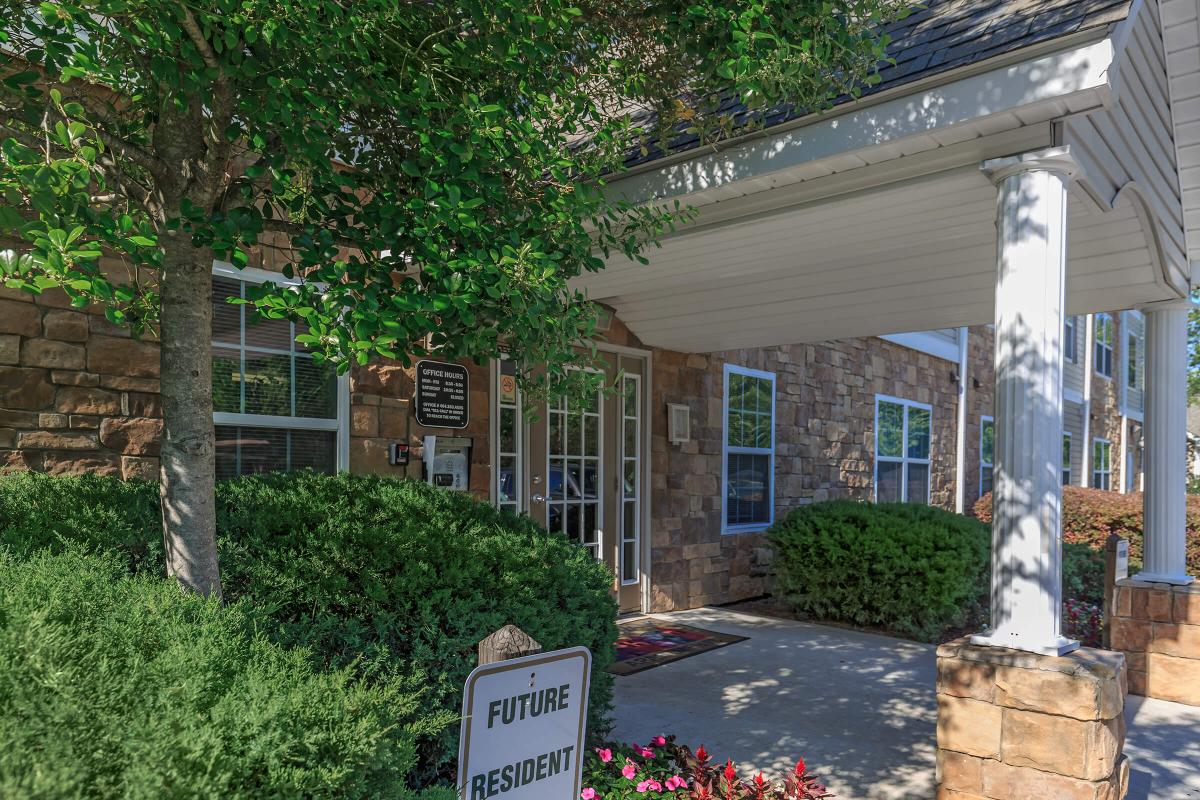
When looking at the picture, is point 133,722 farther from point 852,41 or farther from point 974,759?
point 852,41

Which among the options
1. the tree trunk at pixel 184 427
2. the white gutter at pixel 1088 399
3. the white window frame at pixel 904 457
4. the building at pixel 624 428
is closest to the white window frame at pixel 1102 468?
the white gutter at pixel 1088 399

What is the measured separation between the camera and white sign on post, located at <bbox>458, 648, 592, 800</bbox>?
181 centimetres

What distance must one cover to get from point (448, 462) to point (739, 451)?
3.71m

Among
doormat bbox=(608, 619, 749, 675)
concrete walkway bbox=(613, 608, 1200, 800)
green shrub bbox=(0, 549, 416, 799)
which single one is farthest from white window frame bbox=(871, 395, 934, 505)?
green shrub bbox=(0, 549, 416, 799)

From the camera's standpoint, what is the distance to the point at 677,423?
24.2ft

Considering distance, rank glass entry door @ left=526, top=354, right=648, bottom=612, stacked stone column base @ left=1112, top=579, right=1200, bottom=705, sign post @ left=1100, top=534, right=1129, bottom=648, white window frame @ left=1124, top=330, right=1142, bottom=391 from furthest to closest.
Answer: white window frame @ left=1124, top=330, right=1142, bottom=391 < glass entry door @ left=526, top=354, right=648, bottom=612 < sign post @ left=1100, top=534, right=1129, bottom=648 < stacked stone column base @ left=1112, top=579, right=1200, bottom=705

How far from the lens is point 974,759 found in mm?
3152

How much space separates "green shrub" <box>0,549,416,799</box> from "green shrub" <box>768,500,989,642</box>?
6.07 metres

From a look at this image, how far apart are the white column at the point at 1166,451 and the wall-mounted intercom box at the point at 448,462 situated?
14.2ft

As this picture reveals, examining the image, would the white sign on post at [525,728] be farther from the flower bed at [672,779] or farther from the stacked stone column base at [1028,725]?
the stacked stone column base at [1028,725]

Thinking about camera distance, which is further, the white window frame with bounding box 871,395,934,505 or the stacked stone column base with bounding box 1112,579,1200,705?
the white window frame with bounding box 871,395,934,505

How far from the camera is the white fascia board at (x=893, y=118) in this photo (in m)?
2.99

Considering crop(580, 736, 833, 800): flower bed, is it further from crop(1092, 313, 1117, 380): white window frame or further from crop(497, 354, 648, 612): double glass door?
crop(1092, 313, 1117, 380): white window frame

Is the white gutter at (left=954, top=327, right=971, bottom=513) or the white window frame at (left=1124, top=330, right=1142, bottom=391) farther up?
the white window frame at (left=1124, top=330, right=1142, bottom=391)
